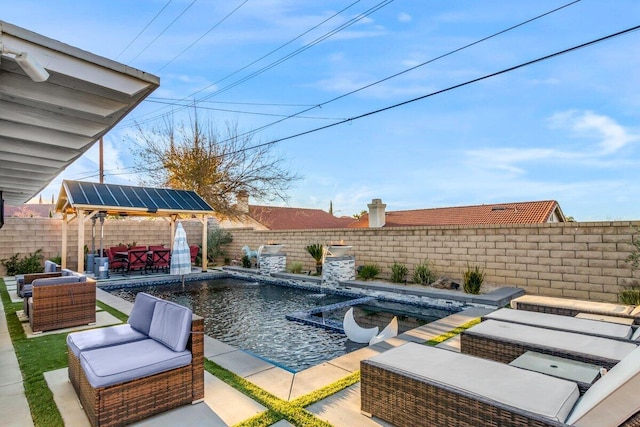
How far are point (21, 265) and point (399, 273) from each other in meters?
12.9

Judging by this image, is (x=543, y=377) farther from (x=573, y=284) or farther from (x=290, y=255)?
(x=290, y=255)

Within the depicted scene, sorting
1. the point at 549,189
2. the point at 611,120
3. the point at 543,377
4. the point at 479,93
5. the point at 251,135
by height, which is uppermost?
the point at 251,135

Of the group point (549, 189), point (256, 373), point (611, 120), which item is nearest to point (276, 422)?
point (256, 373)

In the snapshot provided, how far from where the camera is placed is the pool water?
4695 mm

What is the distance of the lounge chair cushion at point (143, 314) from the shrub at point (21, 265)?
443 inches

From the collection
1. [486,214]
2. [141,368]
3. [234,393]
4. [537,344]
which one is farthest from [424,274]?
[486,214]

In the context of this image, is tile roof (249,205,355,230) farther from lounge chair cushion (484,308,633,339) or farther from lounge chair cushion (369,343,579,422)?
lounge chair cushion (369,343,579,422)

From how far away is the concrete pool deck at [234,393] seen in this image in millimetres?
2658

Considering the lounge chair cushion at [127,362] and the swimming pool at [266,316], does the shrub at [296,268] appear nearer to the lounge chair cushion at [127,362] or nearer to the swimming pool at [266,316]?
the swimming pool at [266,316]

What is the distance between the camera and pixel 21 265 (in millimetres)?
11789

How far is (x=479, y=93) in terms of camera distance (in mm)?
10312

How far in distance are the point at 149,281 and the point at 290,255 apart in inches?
195

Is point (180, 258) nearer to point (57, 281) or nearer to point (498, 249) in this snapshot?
point (57, 281)

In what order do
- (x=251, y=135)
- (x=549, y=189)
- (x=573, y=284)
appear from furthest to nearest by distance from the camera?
(x=251, y=135), (x=549, y=189), (x=573, y=284)
